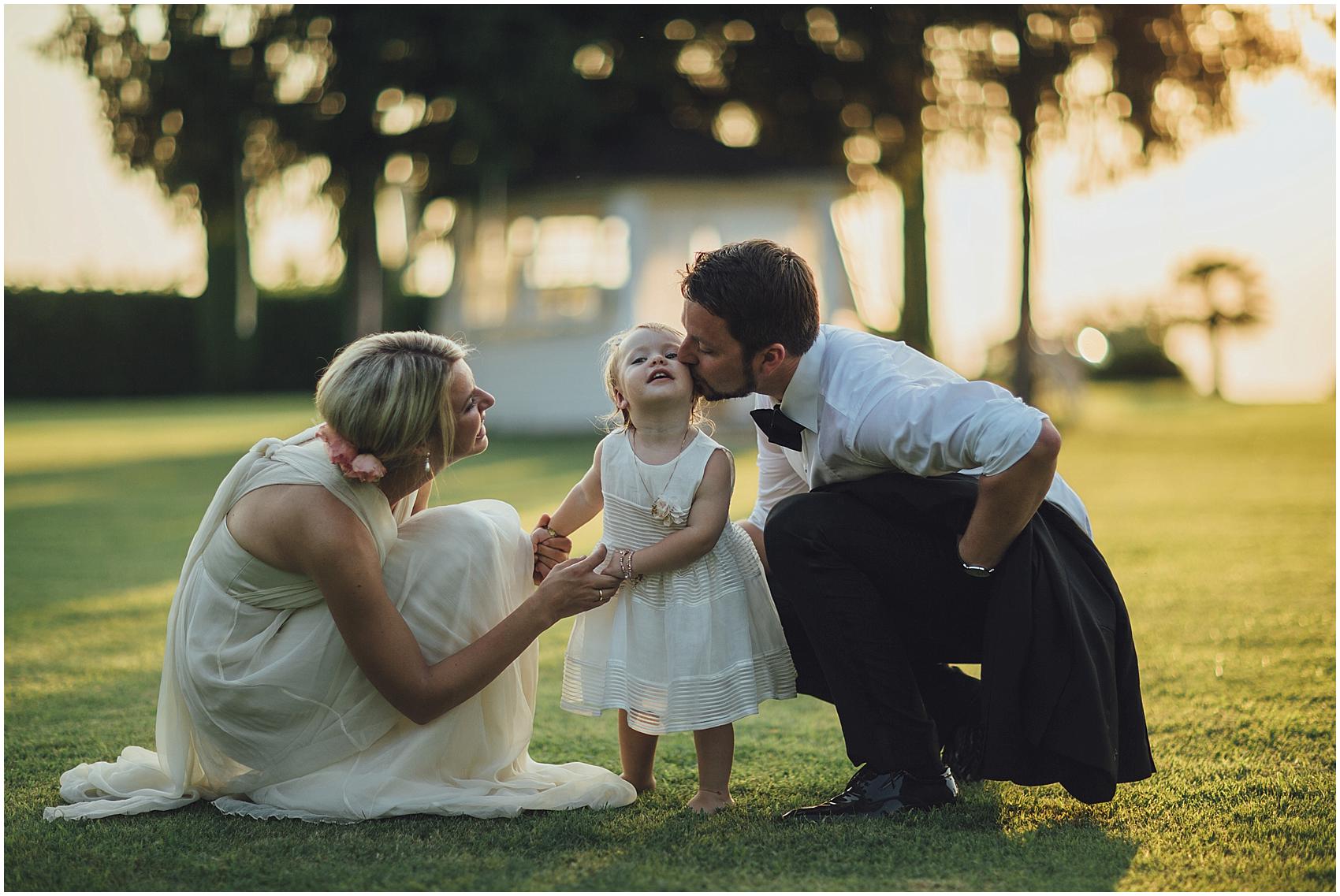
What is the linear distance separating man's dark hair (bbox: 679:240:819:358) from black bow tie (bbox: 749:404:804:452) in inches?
6.4

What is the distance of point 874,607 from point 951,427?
45cm

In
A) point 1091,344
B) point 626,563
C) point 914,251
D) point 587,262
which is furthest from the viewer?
point 1091,344

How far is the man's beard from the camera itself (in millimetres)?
2799

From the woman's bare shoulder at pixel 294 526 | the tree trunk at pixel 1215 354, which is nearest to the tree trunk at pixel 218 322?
the tree trunk at pixel 1215 354

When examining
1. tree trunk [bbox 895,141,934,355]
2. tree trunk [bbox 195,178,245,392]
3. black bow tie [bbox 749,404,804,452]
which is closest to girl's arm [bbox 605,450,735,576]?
black bow tie [bbox 749,404,804,452]

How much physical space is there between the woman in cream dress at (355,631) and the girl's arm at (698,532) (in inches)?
3.8

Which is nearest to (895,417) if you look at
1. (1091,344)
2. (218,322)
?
(1091,344)

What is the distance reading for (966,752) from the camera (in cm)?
296

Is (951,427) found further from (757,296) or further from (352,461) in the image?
(352,461)

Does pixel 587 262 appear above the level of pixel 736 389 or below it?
above

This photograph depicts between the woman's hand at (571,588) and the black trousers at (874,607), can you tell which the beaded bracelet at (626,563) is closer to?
the woman's hand at (571,588)

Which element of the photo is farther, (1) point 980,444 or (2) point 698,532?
(2) point 698,532

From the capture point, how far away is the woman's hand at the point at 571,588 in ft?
8.70

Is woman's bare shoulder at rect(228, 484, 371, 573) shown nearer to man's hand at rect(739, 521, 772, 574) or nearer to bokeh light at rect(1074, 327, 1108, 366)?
man's hand at rect(739, 521, 772, 574)
